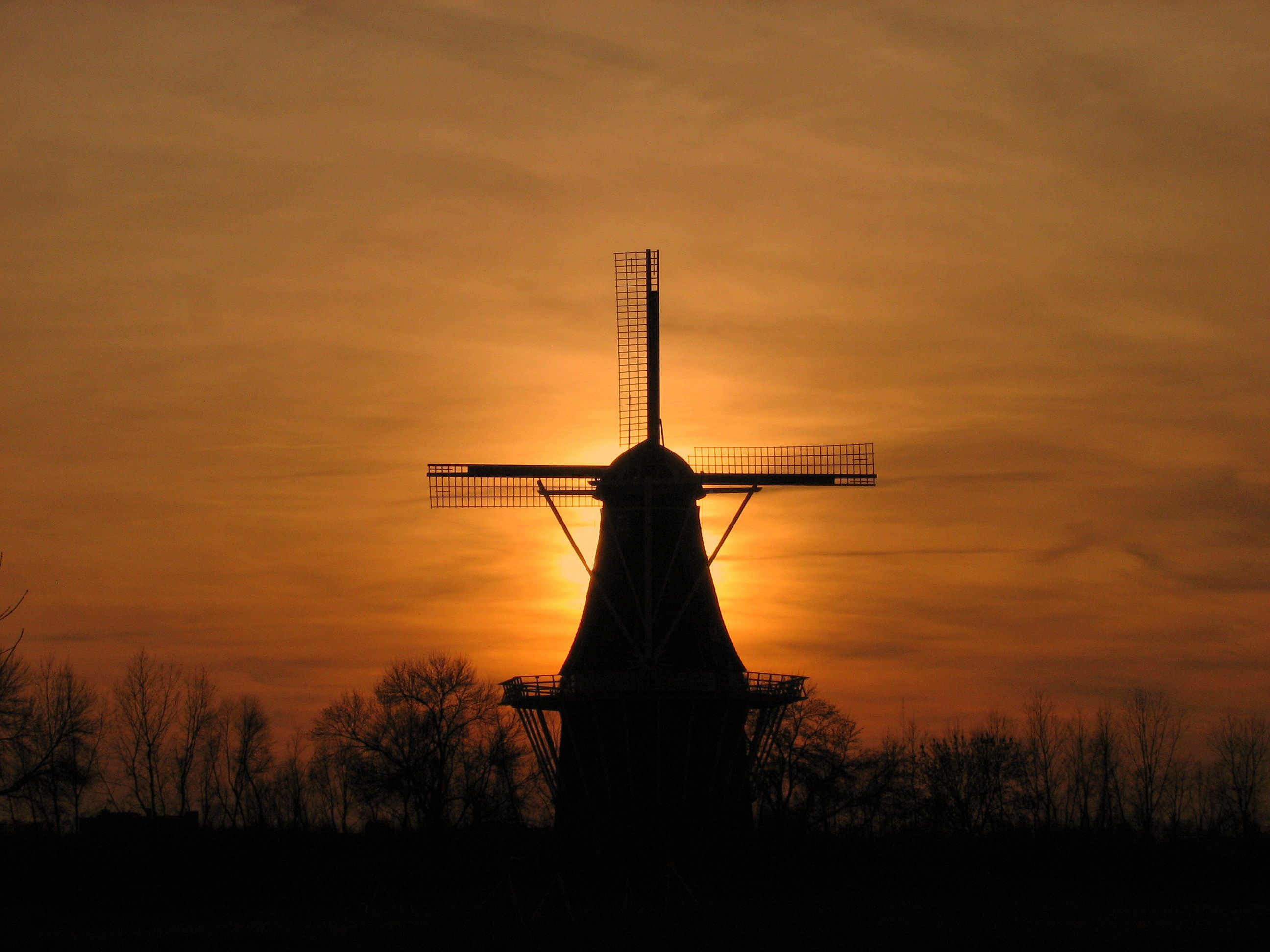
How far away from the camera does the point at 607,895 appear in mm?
38938

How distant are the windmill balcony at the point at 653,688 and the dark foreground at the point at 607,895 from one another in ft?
13.9

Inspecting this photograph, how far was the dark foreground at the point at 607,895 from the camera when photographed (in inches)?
1362

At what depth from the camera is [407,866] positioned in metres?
50.0

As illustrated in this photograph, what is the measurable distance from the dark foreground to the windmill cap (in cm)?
1000

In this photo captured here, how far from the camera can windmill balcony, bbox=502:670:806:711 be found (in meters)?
38.8

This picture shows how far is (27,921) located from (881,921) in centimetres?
2406

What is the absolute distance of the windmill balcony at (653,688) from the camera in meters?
38.8

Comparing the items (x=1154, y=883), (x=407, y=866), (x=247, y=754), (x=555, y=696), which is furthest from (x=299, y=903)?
(x=247, y=754)

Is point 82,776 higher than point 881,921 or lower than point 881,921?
higher

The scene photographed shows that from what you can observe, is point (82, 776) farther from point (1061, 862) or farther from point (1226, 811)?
point (1226, 811)

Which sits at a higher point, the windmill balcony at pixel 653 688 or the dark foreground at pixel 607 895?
the windmill balcony at pixel 653 688

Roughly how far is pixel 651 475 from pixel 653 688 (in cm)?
599

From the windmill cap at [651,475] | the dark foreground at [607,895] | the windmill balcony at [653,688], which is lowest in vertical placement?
the dark foreground at [607,895]

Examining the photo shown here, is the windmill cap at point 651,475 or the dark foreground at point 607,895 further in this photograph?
the windmill cap at point 651,475
